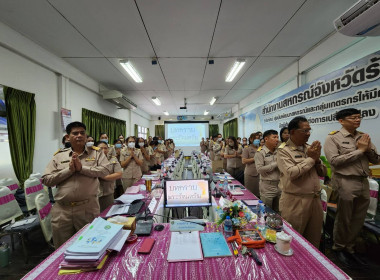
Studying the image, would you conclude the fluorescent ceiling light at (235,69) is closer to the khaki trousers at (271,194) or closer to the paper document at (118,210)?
the khaki trousers at (271,194)

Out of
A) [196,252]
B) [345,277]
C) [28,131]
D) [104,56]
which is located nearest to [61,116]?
[28,131]

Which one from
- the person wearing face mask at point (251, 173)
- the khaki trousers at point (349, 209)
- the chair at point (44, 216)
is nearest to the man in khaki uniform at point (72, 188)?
the chair at point (44, 216)

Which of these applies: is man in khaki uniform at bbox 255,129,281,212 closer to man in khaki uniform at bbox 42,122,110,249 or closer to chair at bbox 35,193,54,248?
man in khaki uniform at bbox 42,122,110,249

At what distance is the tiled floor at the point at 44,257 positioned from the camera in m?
2.01

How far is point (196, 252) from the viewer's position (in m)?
1.16

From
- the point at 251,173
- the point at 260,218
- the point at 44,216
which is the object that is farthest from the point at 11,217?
the point at 251,173

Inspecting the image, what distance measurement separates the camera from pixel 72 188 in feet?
5.68

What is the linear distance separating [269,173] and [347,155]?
0.89 m

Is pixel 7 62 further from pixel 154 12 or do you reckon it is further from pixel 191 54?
pixel 191 54

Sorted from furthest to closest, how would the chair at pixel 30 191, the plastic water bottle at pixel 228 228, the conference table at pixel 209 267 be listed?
the chair at pixel 30 191 → the plastic water bottle at pixel 228 228 → the conference table at pixel 209 267

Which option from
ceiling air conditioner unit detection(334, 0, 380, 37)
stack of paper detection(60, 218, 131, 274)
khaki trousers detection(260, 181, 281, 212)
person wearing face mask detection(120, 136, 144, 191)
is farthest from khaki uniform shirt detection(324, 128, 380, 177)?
person wearing face mask detection(120, 136, 144, 191)

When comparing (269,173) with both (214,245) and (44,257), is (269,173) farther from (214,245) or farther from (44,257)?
(44,257)

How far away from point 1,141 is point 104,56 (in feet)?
7.77

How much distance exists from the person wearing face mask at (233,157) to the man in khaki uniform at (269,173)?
1895mm
